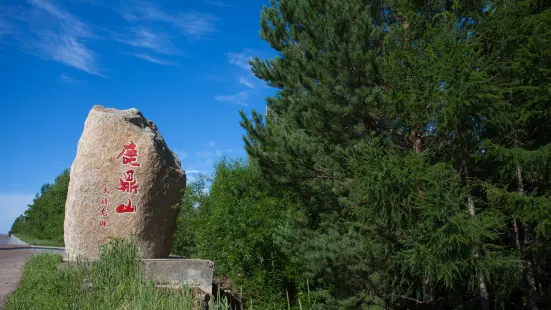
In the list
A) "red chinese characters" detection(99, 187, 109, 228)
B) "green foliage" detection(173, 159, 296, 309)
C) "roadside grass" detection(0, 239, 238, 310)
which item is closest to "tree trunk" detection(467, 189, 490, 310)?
"roadside grass" detection(0, 239, 238, 310)

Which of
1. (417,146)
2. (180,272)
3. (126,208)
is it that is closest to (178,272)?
(180,272)

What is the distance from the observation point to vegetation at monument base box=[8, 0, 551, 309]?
587 cm

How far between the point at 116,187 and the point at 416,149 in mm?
4528

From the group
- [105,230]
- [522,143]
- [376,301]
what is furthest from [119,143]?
[522,143]

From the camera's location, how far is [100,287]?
17.6ft

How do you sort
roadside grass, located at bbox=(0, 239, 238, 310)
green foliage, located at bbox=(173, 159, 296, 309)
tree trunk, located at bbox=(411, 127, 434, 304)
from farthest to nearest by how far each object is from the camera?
green foliage, located at bbox=(173, 159, 296, 309)
tree trunk, located at bbox=(411, 127, 434, 304)
roadside grass, located at bbox=(0, 239, 238, 310)

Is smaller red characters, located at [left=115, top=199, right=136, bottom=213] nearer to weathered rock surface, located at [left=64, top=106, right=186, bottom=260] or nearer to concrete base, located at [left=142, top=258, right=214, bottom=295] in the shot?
weathered rock surface, located at [left=64, top=106, right=186, bottom=260]

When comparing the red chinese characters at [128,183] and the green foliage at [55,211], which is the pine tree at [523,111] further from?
the green foliage at [55,211]

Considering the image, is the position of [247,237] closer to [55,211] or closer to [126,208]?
[126,208]

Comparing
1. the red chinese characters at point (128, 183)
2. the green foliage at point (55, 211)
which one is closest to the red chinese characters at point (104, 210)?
the red chinese characters at point (128, 183)

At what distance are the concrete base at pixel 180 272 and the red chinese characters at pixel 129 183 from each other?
0.97 metres

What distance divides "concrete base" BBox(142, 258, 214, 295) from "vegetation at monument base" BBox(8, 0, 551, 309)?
1590 millimetres

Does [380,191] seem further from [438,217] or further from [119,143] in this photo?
[119,143]

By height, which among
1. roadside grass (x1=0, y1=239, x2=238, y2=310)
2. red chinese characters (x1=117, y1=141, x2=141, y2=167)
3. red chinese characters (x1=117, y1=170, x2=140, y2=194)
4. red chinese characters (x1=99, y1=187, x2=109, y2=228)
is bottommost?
roadside grass (x1=0, y1=239, x2=238, y2=310)
